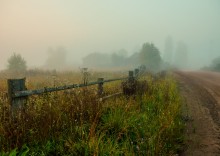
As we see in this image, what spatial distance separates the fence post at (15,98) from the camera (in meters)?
4.61

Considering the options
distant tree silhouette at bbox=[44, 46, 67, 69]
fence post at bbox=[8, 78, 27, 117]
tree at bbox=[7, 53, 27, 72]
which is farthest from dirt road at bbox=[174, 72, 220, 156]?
distant tree silhouette at bbox=[44, 46, 67, 69]

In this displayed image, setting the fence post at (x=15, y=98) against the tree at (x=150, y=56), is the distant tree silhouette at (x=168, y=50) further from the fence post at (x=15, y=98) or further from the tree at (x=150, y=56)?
the fence post at (x=15, y=98)

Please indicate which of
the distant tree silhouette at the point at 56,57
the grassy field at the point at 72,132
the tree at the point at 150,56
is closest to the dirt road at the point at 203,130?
the grassy field at the point at 72,132

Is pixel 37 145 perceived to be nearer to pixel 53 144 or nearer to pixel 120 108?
pixel 53 144

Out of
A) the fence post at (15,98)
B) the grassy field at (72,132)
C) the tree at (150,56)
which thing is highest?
the tree at (150,56)

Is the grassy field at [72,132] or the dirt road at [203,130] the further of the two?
the dirt road at [203,130]

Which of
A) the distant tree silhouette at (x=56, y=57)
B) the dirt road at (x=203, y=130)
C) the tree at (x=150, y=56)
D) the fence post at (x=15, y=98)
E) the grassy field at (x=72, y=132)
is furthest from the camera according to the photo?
the distant tree silhouette at (x=56, y=57)

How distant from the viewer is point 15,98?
4680 millimetres

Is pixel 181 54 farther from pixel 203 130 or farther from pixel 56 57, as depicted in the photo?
pixel 203 130

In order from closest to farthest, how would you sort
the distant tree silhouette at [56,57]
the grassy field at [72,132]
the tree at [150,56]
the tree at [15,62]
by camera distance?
the grassy field at [72,132] < the tree at [15,62] < the tree at [150,56] < the distant tree silhouette at [56,57]

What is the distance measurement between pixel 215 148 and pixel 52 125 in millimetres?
3257

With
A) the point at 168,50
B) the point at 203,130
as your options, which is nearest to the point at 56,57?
the point at 168,50

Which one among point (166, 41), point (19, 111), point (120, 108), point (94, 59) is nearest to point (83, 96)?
point (120, 108)

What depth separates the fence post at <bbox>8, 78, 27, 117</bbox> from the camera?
4605mm
